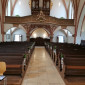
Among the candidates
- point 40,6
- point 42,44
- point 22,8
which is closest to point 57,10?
point 40,6

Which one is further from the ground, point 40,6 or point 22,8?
point 22,8

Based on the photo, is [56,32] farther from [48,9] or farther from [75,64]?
[75,64]

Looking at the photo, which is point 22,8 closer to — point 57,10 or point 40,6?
point 40,6

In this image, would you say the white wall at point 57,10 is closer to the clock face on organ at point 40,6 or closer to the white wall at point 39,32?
the clock face on organ at point 40,6

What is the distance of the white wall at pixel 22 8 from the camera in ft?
76.8

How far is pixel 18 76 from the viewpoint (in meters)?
5.23

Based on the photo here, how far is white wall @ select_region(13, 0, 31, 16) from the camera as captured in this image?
23406mm

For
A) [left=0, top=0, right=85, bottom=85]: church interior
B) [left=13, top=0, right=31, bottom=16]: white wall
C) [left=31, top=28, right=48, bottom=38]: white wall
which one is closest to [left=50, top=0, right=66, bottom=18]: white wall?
[left=0, top=0, right=85, bottom=85]: church interior

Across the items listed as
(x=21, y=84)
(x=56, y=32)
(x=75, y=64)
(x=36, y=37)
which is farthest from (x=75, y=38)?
(x=21, y=84)

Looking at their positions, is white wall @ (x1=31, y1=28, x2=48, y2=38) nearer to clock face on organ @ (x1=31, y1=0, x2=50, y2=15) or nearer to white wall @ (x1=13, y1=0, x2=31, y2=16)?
white wall @ (x1=13, y1=0, x2=31, y2=16)

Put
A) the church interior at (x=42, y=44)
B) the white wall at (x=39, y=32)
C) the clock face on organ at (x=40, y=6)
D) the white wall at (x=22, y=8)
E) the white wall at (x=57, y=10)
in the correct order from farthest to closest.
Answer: the white wall at (x=39, y=32) < the white wall at (x=57, y=10) < the white wall at (x=22, y=8) < the clock face on organ at (x=40, y=6) < the church interior at (x=42, y=44)

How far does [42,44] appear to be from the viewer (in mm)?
24359

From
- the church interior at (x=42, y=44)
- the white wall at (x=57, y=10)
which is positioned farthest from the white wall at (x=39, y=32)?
the white wall at (x=57, y=10)

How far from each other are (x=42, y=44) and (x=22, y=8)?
26.8 feet
